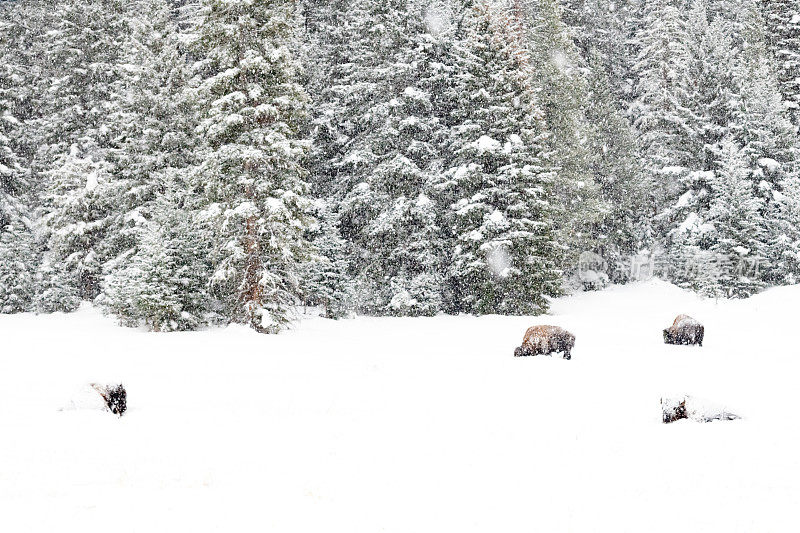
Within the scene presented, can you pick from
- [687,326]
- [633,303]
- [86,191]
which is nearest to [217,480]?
[687,326]

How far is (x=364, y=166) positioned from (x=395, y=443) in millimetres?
21300

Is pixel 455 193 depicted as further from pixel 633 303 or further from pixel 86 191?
pixel 86 191

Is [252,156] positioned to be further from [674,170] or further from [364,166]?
[674,170]

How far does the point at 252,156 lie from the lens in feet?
56.5

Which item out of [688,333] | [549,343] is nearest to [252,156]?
[549,343]

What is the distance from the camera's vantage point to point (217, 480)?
5562 millimetres

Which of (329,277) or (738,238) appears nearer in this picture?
(329,277)

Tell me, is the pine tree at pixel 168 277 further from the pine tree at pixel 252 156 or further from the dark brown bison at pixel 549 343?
the dark brown bison at pixel 549 343

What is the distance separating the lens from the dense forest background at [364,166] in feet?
59.5

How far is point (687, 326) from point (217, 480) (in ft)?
40.9

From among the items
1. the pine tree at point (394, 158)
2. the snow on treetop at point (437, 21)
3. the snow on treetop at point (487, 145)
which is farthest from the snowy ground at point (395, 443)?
the snow on treetop at point (437, 21)

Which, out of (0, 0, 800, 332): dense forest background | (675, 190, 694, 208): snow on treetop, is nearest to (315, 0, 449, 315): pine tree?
(0, 0, 800, 332): dense forest background

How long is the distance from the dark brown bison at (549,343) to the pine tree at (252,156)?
296 inches

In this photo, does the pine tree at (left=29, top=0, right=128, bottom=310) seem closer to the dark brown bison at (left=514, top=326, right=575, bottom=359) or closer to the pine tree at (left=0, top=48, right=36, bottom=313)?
the pine tree at (left=0, top=48, right=36, bottom=313)
